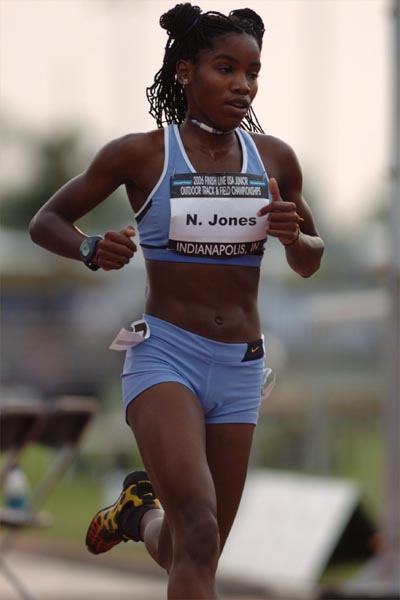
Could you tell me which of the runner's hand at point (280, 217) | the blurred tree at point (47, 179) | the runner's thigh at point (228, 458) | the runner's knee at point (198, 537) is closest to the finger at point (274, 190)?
the runner's hand at point (280, 217)

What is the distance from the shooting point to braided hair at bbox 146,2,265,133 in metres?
5.04

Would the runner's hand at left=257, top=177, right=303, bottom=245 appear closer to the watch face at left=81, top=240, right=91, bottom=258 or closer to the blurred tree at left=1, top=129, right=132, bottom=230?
the watch face at left=81, top=240, right=91, bottom=258

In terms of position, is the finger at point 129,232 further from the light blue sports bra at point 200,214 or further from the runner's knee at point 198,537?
the runner's knee at point 198,537

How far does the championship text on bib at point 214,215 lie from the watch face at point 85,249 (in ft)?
1.03

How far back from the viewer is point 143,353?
504cm

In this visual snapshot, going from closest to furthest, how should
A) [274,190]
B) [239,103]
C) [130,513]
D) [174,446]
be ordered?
[174,446], [274,190], [239,103], [130,513]

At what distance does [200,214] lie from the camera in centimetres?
495

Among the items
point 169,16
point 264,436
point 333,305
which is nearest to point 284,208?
point 169,16

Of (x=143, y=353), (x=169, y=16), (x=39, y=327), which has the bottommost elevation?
(x=39, y=327)

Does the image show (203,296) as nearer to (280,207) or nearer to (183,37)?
(280,207)

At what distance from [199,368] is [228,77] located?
0.98m

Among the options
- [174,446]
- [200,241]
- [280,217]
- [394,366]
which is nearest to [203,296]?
[200,241]

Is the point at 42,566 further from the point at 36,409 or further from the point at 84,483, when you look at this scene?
the point at 84,483

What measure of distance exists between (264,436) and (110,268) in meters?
12.9
